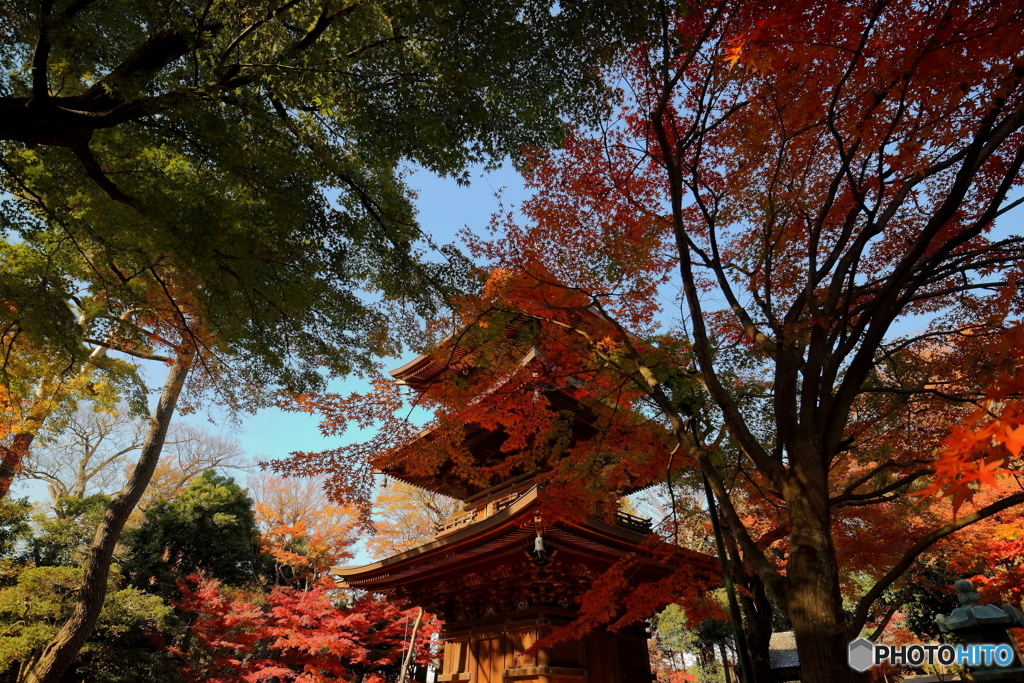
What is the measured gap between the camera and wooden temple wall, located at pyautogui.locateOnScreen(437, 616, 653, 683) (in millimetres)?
7734

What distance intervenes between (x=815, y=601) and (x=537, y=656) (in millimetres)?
5365

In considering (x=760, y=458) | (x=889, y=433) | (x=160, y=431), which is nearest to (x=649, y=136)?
(x=760, y=458)

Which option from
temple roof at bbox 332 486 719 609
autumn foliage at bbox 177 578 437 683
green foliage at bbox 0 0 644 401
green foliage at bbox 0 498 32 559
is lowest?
autumn foliage at bbox 177 578 437 683

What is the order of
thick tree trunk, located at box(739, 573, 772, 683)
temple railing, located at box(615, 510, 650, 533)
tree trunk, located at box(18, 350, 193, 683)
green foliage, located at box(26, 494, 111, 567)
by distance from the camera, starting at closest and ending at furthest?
thick tree trunk, located at box(739, 573, 772, 683), temple railing, located at box(615, 510, 650, 533), tree trunk, located at box(18, 350, 193, 683), green foliage, located at box(26, 494, 111, 567)

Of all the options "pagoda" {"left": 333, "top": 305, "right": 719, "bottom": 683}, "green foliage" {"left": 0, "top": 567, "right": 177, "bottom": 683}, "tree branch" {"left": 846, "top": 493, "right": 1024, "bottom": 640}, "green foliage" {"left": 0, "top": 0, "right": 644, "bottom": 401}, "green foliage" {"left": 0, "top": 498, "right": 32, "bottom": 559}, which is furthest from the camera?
"green foliage" {"left": 0, "top": 498, "right": 32, "bottom": 559}

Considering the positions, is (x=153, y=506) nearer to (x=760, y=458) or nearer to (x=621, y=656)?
(x=621, y=656)

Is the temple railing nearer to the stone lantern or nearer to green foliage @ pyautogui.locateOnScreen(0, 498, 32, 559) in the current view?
the stone lantern

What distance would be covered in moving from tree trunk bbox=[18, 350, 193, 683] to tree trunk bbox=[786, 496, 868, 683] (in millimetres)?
11674

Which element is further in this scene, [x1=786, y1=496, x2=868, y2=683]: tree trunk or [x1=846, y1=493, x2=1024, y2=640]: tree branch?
[x1=786, y1=496, x2=868, y2=683]: tree trunk

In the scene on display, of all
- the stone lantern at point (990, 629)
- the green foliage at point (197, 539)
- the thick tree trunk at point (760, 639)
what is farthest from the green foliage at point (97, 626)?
the stone lantern at point (990, 629)

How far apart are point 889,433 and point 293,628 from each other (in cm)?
1336

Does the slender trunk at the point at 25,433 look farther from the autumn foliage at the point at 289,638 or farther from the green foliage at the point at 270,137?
the autumn foliage at the point at 289,638

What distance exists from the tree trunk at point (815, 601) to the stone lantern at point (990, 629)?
7.32 ft

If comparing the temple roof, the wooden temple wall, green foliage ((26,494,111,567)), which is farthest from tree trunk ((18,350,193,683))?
the wooden temple wall
